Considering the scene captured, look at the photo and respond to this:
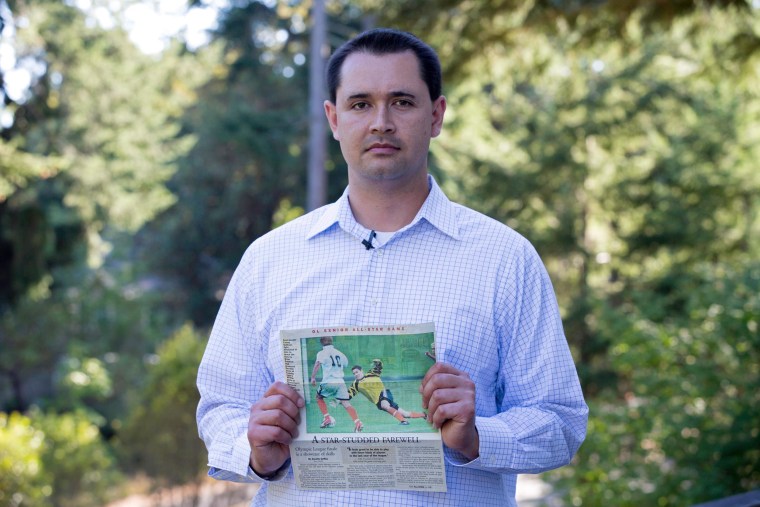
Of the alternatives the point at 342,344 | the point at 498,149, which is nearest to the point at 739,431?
the point at 342,344

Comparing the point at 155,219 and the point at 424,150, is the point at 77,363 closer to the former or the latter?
the point at 155,219

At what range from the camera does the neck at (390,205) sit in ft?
7.44

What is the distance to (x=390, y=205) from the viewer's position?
2.27m

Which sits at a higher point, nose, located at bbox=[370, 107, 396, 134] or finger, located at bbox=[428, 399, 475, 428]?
nose, located at bbox=[370, 107, 396, 134]

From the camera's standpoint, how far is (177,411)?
34.1 ft

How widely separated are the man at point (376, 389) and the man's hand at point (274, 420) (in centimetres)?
14

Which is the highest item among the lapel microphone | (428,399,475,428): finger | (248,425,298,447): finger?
the lapel microphone

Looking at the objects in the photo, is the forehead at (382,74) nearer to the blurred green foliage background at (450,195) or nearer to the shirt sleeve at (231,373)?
the shirt sleeve at (231,373)

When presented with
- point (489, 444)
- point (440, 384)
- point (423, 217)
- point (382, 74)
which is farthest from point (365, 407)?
point (382, 74)

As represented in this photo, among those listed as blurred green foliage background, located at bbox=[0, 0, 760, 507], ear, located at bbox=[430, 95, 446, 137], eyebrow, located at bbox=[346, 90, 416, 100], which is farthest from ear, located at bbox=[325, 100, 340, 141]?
blurred green foliage background, located at bbox=[0, 0, 760, 507]

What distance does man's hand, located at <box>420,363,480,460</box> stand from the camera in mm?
1853

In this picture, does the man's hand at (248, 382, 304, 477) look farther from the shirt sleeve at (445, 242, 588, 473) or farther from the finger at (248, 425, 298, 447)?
the shirt sleeve at (445, 242, 588, 473)

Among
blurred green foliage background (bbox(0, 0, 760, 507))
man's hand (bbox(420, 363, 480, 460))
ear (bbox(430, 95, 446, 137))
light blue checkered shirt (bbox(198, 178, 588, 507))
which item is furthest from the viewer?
blurred green foliage background (bbox(0, 0, 760, 507))

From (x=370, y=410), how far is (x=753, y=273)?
605cm
